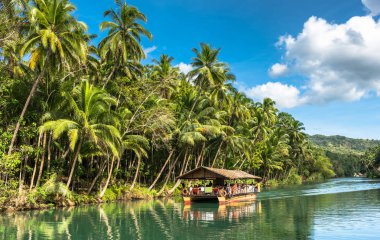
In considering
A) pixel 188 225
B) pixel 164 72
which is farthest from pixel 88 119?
pixel 164 72

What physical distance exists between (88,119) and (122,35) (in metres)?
9.68

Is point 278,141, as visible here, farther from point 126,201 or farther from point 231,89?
point 126,201

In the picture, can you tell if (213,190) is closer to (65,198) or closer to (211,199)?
(211,199)

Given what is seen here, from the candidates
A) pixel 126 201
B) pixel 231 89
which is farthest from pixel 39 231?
pixel 231 89

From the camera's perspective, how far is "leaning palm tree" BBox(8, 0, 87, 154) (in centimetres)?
2477

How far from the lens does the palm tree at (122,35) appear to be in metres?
34.0

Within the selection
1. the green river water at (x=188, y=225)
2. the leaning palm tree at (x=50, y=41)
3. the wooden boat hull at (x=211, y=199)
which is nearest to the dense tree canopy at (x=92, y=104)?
the leaning palm tree at (x=50, y=41)

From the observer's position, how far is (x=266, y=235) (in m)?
17.0

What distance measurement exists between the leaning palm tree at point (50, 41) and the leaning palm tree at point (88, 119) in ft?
8.35

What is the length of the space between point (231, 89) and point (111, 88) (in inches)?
739

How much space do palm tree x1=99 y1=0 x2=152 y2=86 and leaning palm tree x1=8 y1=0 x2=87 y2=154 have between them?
701 centimetres

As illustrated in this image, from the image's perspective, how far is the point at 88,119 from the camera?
2886 centimetres

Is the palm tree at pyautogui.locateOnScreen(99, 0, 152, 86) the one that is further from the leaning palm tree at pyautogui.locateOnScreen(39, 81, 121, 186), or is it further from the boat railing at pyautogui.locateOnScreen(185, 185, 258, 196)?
the boat railing at pyautogui.locateOnScreen(185, 185, 258, 196)

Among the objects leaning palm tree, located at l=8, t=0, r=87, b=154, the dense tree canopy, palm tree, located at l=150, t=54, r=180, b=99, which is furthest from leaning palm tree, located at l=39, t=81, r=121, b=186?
palm tree, located at l=150, t=54, r=180, b=99
